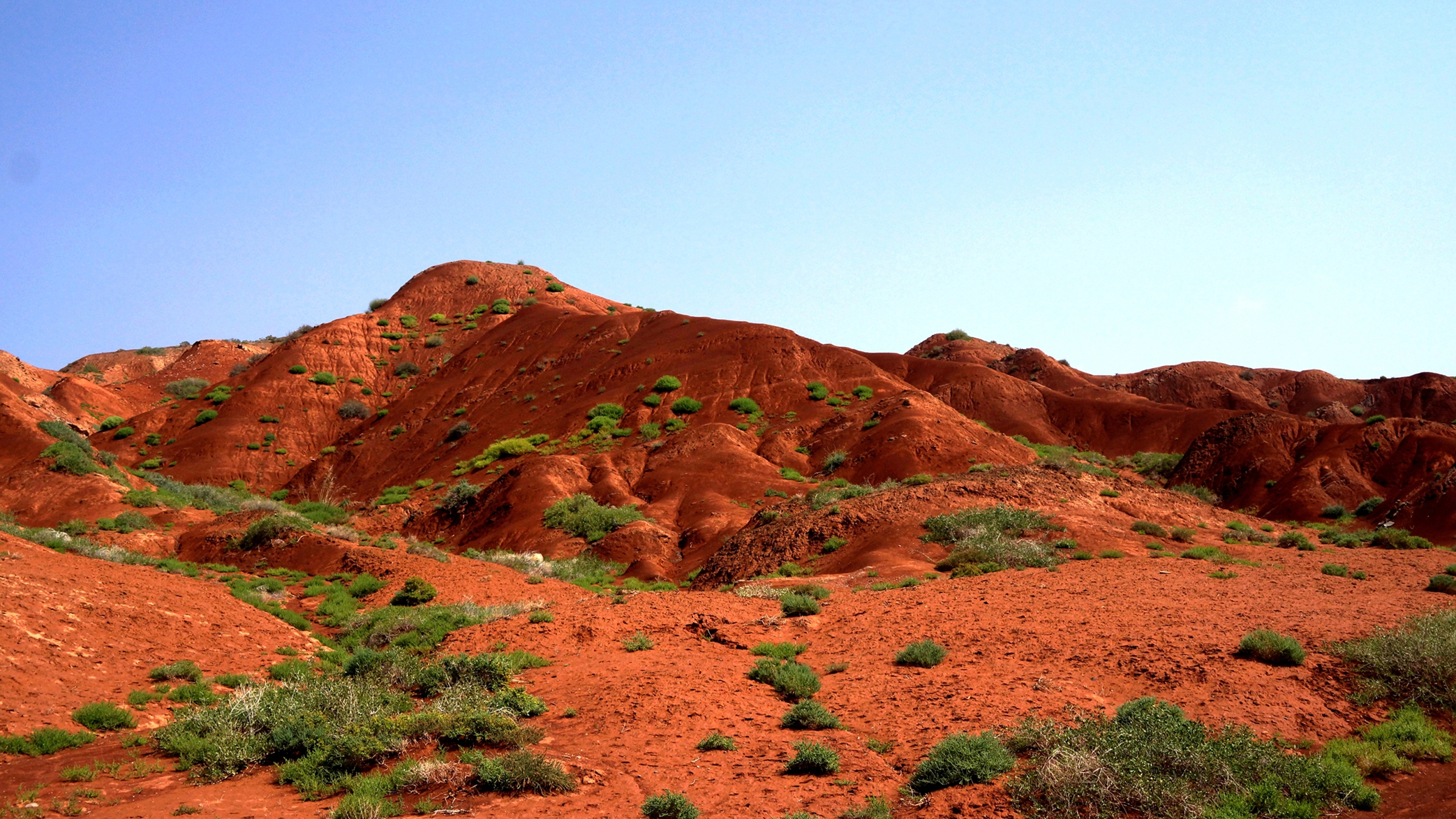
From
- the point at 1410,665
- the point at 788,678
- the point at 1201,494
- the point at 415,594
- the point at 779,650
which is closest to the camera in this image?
the point at 1410,665

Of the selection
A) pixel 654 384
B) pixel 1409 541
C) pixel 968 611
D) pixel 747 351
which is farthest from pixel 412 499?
pixel 1409 541

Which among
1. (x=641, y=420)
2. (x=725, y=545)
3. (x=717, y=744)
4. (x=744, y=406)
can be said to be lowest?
(x=717, y=744)

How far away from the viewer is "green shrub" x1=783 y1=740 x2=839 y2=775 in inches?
328

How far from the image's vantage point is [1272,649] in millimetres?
10594

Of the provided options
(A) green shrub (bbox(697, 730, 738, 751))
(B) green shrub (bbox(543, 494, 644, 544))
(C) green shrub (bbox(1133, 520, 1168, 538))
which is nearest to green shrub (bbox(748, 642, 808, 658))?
(A) green shrub (bbox(697, 730, 738, 751))

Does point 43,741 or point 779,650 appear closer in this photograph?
point 43,741

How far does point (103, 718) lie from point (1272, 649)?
1447 cm

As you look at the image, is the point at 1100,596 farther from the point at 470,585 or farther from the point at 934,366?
the point at 934,366

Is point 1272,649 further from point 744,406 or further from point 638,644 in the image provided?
point 744,406

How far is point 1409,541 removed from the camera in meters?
24.4

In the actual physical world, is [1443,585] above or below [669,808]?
above

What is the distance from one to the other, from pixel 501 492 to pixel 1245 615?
28.2 meters

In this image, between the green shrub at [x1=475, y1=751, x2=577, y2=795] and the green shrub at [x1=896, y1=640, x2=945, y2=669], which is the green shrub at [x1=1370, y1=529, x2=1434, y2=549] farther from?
the green shrub at [x1=475, y1=751, x2=577, y2=795]

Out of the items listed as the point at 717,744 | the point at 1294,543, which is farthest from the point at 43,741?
the point at 1294,543
